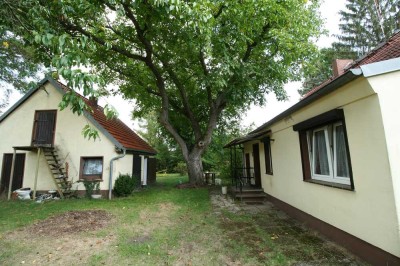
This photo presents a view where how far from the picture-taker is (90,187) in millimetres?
10180

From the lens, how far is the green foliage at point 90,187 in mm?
10164

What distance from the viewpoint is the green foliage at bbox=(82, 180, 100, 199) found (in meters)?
10.2

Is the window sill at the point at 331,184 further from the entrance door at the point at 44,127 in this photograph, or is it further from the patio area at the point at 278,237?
the entrance door at the point at 44,127

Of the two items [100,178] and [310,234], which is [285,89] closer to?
[310,234]

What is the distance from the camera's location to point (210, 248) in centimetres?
461

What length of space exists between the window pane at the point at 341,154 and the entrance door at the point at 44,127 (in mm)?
12242

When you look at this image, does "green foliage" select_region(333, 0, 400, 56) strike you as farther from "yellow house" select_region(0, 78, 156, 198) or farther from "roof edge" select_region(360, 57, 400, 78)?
"yellow house" select_region(0, 78, 156, 198)

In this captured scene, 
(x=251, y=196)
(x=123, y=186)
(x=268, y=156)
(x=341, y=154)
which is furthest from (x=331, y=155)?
(x=123, y=186)

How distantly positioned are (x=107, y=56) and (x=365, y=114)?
1235 cm

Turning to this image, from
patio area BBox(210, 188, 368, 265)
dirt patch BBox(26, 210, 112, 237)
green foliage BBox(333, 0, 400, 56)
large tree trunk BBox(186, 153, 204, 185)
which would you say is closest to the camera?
patio area BBox(210, 188, 368, 265)

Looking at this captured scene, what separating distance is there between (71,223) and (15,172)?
767cm

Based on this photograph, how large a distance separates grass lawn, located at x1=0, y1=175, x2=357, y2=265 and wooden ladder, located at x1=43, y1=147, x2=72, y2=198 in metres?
2.28

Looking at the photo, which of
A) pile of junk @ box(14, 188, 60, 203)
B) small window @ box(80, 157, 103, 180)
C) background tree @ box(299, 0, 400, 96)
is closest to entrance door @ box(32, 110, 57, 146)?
small window @ box(80, 157, 103, 180)

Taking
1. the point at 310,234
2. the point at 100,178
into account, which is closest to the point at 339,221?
the point at 310,234
